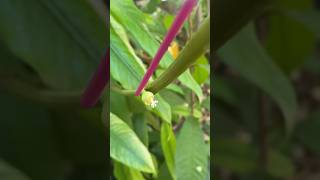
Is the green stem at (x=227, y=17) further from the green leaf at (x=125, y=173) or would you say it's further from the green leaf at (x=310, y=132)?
the green leaf at (x=310, y=132)

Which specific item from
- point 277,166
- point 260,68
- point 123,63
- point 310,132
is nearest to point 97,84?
point 123,63

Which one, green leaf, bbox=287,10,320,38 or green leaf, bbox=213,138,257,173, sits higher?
green leaf, bbox=287,10,320,38

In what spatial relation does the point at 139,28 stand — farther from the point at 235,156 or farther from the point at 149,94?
the point at 235,156

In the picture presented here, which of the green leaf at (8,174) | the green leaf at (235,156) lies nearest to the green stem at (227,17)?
the green leaf at (8,174)

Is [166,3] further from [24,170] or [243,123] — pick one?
[243,123]

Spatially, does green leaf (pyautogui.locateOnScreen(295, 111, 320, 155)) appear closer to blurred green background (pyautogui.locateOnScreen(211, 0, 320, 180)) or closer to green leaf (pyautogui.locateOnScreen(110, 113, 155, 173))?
blurred green background (pyautogui.locateOnScreen(211, 0, 320, 180))

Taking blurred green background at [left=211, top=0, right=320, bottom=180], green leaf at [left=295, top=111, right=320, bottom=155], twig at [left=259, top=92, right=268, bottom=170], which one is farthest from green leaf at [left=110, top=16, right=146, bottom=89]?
green leaf at [left=295, top=111, right=320, bottom=155]
